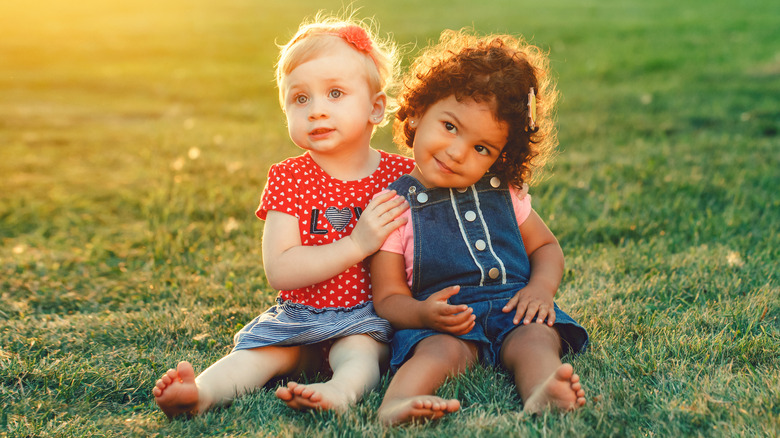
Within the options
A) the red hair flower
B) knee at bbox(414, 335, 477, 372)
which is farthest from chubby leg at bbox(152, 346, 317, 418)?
the red hair flower

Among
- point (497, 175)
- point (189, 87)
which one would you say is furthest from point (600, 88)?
point (497, 175)

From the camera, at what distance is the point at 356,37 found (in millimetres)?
2926

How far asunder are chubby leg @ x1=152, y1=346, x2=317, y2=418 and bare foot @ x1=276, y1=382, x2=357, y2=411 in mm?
291

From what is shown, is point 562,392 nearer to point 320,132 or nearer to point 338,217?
point 338,217

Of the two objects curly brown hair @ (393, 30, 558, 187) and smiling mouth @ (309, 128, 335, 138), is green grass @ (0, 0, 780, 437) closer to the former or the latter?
curly brown hair @ (393, 30, 558, 187)

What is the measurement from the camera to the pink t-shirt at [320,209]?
292 cm

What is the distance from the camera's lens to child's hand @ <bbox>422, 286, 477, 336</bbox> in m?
2.57

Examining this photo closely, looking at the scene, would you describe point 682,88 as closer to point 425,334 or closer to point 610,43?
point 610,43

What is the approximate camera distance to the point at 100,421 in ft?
8.32

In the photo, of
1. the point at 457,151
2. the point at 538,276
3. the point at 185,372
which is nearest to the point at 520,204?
the point at 538,276

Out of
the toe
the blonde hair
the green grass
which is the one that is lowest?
the green grass

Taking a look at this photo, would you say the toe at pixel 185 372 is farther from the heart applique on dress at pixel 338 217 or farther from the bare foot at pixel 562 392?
the bare foot at pixel 562 392

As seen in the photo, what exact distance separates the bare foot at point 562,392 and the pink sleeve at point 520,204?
84cm

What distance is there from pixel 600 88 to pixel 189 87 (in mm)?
6279
